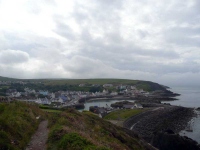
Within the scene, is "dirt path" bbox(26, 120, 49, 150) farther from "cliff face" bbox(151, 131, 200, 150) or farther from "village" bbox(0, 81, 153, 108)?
"village" bbox(0, 81, 153, 108)

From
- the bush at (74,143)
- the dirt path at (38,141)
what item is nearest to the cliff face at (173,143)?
the dirt path at (38,141)

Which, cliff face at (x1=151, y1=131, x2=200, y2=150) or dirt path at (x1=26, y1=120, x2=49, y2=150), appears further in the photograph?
cliff face at (x1=151, y1=131, x2=200, y2=150)

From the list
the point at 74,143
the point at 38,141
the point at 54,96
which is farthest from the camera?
the point at 54,96

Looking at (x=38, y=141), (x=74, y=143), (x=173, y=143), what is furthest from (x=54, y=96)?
(x=74, y=143)

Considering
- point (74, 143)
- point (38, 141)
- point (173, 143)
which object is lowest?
point (173, 143)

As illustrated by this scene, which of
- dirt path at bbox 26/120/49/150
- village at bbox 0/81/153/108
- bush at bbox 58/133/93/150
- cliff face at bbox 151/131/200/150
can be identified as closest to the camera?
bush at bbox 58/133/93/150

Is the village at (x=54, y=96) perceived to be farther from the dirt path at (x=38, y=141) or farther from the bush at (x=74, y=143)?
the bush at (x=74, y=143)

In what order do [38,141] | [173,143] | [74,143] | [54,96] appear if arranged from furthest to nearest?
[54,96], [173,143], [38,141], [74,143]

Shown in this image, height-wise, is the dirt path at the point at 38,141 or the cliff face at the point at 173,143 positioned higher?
the dirt path at the point at 38,141

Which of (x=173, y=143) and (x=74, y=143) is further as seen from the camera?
(x=173, y=143)

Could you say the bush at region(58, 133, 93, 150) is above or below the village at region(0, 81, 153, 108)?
above

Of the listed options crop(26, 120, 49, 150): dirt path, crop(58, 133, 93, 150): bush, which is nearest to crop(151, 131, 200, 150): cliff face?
crop(26, 120, 49, 150): dirt path

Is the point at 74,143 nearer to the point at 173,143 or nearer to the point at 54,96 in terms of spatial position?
the point at 173,143

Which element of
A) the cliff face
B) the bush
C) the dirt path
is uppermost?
the bush
